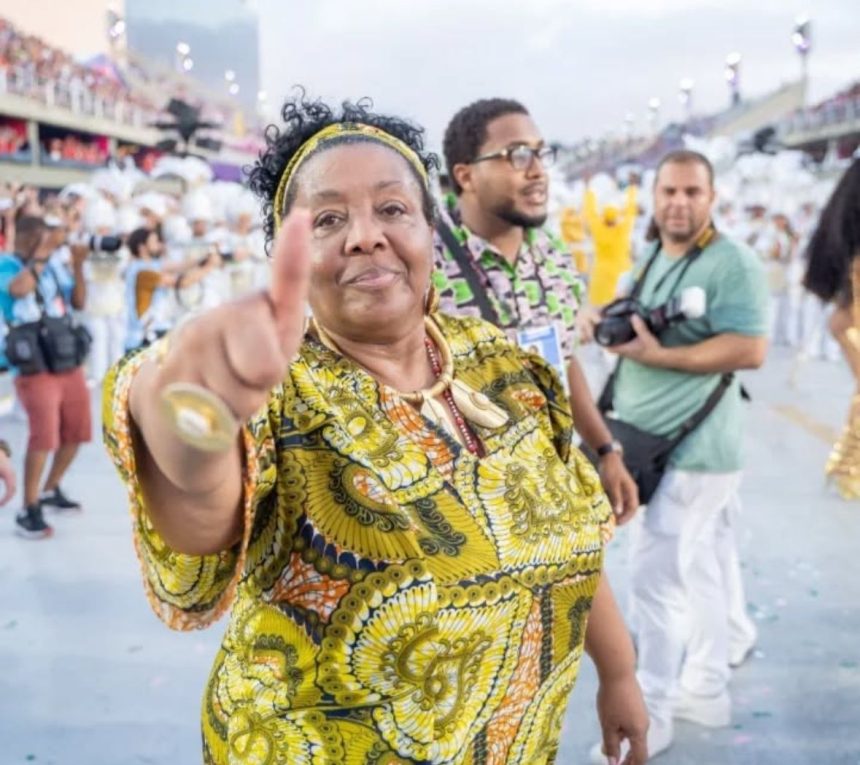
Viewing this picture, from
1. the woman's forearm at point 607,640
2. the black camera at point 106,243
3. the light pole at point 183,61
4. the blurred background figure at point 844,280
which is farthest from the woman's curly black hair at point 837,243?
the light pole at point 183,61

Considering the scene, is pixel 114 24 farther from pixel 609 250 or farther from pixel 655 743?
pixel 655 743

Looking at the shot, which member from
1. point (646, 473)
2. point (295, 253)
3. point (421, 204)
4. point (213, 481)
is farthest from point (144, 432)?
point (646, 473)

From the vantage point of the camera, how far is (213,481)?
86 centimetres

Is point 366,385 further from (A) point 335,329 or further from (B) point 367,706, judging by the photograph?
(B) point 367,706

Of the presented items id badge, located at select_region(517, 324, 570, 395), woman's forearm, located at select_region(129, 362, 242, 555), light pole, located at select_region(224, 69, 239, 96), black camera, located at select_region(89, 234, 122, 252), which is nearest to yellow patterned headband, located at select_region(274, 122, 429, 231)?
woman's forearm, located at select_region(129, 362, 242, 555)

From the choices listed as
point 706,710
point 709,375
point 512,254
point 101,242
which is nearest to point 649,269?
point 709,375

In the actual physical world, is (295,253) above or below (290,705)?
above

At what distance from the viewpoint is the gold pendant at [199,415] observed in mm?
750

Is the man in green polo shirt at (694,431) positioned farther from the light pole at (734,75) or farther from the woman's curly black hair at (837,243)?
the light pole at (734,75)

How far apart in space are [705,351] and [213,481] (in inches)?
81.4

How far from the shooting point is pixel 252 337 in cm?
74

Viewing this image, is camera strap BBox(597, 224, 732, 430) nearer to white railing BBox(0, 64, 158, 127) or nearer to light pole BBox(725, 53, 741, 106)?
white railing BBox(0, 64, 158, 127)

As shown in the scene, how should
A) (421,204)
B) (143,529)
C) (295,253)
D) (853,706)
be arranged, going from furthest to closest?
(853,706)
(421,204)
(143,529)
(295,253)

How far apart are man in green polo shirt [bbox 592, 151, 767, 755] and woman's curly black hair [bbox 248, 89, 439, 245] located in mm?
1497
